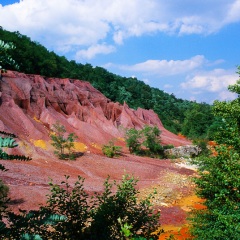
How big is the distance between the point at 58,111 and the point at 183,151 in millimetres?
17351

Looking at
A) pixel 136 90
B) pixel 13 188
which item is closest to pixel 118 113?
pixel 136 90

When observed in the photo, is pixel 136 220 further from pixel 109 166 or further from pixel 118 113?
pixel 118 113

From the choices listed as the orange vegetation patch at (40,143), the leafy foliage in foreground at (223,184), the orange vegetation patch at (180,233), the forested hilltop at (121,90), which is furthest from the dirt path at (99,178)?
the forested hilltop at (121,90)

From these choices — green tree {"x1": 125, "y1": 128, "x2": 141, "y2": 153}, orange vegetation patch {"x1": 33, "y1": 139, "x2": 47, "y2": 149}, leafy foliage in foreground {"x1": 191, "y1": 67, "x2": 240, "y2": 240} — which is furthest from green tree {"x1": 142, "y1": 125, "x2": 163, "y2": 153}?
leafy foliage in foreground {"x1": 191, "y1": 67, "x2": 240, "y2": 240}

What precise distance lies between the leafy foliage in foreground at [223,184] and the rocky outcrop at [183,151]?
28.7 m

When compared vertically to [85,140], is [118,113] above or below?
above

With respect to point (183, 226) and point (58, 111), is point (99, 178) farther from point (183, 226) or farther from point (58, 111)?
point (58, 111)

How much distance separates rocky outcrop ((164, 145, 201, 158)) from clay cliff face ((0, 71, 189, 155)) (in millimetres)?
4624

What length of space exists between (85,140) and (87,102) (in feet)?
35.5

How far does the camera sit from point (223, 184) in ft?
32.2

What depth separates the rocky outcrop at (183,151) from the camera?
131 ft

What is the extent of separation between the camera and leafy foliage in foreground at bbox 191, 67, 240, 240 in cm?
930

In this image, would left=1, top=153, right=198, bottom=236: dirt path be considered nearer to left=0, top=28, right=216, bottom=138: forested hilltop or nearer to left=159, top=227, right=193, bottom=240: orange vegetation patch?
left=159, top=227, right=193, bottom=240: orange vegetation patch

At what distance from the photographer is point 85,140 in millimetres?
35219
